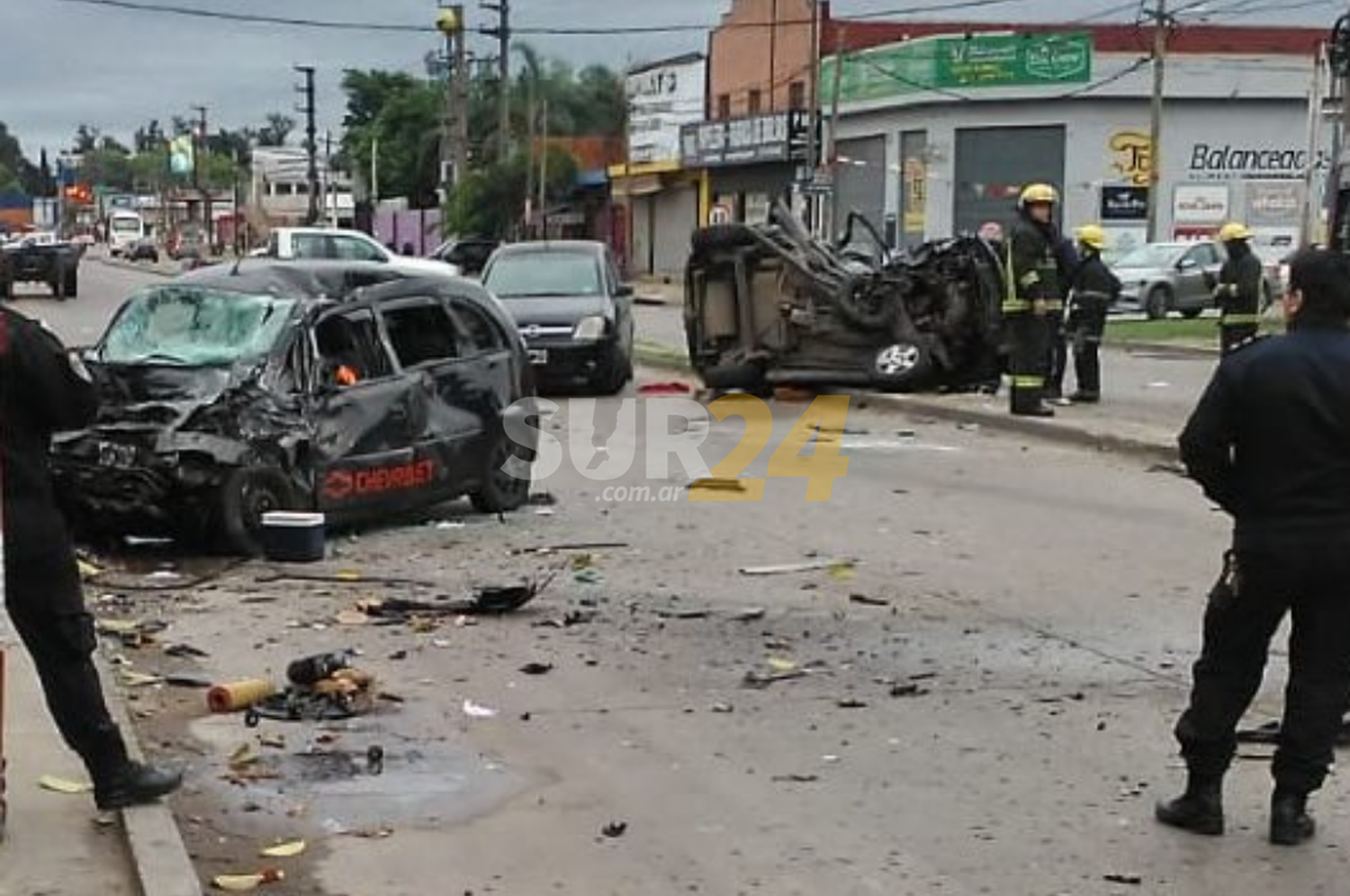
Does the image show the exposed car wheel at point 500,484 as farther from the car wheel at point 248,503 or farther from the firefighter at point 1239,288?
the firefighter at point 1239,288

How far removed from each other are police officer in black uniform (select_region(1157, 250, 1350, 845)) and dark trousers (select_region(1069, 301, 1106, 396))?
1356cm

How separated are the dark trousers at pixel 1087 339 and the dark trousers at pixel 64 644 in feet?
48.7

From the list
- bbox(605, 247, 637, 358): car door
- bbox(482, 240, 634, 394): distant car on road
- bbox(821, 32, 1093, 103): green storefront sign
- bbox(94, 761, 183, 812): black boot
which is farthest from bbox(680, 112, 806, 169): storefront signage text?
Result: bbox(94, 761, 183, 812): black boot

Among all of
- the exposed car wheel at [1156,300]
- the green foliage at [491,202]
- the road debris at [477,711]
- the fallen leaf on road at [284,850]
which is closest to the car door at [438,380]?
the road debris at [477,711]

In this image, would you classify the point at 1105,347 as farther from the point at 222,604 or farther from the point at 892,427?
the point at 222,604

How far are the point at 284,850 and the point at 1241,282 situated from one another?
50.2ft

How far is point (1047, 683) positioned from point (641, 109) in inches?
2700

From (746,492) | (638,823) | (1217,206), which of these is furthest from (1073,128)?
(638,823)

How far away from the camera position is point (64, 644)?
5691mm

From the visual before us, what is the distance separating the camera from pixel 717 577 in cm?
1062

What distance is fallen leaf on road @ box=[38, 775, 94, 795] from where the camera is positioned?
625 centimetres

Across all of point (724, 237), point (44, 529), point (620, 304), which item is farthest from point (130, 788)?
point (620, 304)

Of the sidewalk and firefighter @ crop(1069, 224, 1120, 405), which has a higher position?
firefighter @ crop(1069, 224, 1120, 405)

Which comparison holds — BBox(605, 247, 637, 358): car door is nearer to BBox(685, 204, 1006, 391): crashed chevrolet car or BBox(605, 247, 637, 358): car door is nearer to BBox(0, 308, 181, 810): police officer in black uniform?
BBox(685, 204, 1006, 391): crashed chevrolet car
